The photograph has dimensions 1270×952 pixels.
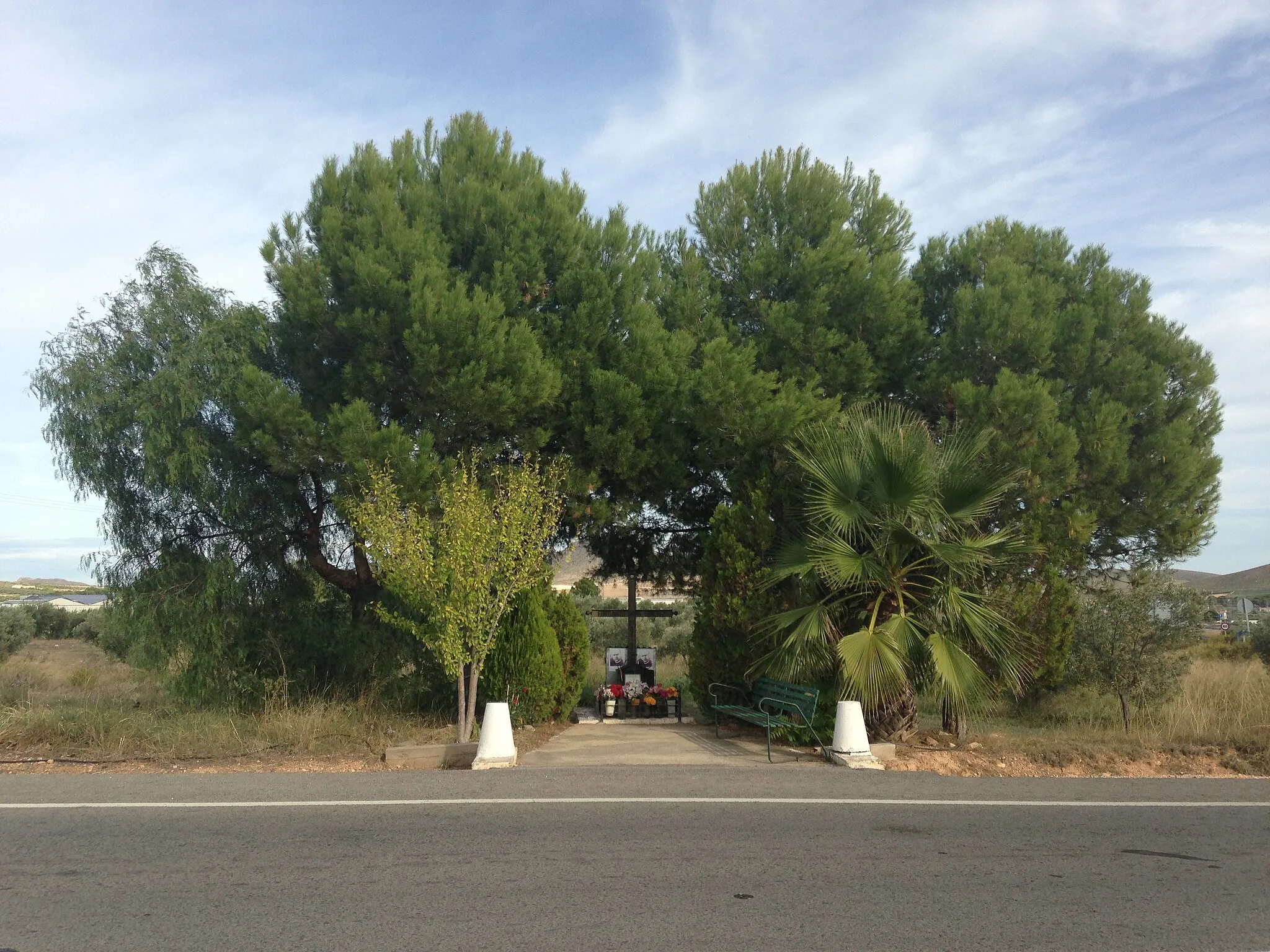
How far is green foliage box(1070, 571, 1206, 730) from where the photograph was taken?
1530cm

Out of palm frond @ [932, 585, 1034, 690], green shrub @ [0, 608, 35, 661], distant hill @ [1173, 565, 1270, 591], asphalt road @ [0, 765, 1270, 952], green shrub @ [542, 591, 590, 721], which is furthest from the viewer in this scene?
distant hill @ [1173, 565, 1270, 591]

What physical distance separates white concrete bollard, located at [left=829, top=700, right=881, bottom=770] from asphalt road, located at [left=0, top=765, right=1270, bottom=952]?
51.6 inches

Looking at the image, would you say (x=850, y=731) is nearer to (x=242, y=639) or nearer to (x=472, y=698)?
(x=472, y=698)

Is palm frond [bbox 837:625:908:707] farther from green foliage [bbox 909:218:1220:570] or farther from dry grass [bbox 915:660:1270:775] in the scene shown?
green foliage [bbox 909:218:1220:570]

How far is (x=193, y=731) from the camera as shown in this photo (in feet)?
40.6

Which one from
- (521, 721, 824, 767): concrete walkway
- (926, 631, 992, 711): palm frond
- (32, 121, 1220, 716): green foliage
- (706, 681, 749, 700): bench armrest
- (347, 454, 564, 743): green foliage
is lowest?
(521, 721, 824, 767): concrete walkway

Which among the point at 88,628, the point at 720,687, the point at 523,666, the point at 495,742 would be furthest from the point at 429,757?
the point at 88,628

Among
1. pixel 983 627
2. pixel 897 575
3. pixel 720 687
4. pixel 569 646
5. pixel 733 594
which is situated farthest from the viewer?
pixel 569 646

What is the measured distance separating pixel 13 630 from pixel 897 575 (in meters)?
28.7

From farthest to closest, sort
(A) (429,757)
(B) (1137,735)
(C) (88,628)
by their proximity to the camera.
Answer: (C) (88,628) → (B) (1137,735) → (A) (429,757)

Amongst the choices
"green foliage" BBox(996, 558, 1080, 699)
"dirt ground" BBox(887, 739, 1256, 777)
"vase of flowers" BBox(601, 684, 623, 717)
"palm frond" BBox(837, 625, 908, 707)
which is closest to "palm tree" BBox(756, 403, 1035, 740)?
"palm frond" BBox(837, 625, 908, 707)

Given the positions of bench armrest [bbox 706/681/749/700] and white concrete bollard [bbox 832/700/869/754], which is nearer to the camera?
white concrete bollard [bbox 832/700/869/754]

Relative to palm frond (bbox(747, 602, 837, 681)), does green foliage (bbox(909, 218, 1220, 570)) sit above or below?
above

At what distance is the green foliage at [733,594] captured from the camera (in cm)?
1377
